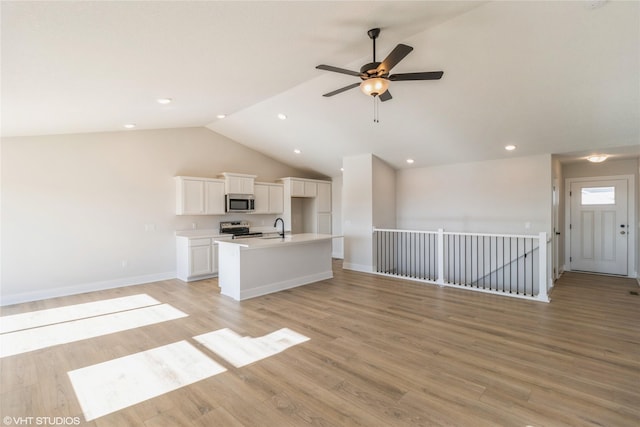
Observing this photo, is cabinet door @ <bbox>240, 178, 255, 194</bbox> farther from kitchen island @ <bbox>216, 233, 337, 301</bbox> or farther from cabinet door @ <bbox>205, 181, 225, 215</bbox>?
kitchen island @ <bbox>216, 233, 337, 301</bbox>

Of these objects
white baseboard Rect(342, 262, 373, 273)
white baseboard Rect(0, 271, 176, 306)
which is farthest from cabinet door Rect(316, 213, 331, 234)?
white baseboard Rect(0, 271, 176, 306)

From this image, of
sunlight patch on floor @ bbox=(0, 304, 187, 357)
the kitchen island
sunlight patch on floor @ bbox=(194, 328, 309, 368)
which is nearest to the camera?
sunlight patch on floor @ bbox=(194, 328, 309, 368)

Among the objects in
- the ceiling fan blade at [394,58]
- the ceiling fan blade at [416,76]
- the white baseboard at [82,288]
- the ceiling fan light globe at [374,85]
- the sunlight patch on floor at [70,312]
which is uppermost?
the ceiling fan blade at [394,58]

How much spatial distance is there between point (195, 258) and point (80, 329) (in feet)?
8.13

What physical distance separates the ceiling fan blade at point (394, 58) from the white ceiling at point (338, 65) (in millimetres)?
450

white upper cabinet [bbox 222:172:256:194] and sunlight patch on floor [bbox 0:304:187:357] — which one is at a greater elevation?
white upper cabinet [bbox 222:172:256:194]

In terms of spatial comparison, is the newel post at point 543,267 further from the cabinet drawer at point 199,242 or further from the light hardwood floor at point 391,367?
the cabinet drawer at point 199,242

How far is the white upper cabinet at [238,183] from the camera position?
680cm

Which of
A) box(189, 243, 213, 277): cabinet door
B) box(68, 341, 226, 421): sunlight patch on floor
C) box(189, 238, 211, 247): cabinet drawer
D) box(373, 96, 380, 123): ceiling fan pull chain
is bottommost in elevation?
box(68, 341, 226, 421): sunlight patch on floor

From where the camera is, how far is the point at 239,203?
22.8ft

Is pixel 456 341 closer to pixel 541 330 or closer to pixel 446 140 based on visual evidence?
pixel 541 330

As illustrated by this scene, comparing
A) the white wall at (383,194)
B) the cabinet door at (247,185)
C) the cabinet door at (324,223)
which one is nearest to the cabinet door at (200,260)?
the cabinet door at (247,185)

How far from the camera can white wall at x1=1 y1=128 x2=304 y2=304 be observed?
4.70m

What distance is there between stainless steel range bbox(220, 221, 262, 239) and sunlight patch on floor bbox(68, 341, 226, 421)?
12.6 feet
